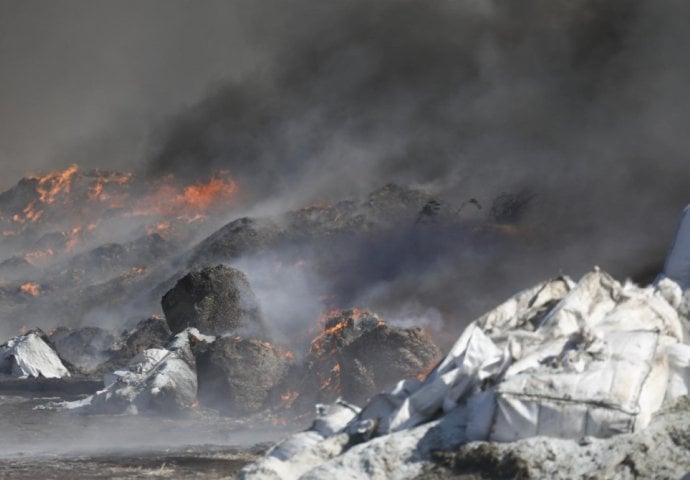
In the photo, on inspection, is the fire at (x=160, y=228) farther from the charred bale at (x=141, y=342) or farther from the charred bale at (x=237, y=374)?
the charred bale at (x=237, y=374)

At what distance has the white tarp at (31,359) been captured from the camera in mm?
18656

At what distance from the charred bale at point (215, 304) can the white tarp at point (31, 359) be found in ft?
10.5

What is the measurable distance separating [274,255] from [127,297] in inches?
332

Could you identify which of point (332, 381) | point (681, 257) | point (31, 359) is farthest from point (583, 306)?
point (31, 359)

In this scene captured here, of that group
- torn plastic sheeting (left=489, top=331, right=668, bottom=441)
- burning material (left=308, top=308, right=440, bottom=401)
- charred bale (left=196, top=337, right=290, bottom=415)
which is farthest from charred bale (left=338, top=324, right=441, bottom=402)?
torn plastic sheeting (left=489, top=331, right=668, bottom=441)

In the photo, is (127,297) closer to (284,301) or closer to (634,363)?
(284,301)

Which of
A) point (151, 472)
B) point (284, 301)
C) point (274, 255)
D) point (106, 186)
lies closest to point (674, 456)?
point (151, 472)

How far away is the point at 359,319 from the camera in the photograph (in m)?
15.7

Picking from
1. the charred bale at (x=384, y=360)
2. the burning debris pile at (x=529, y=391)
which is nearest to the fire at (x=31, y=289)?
the charred bale at (x=384, y=360)

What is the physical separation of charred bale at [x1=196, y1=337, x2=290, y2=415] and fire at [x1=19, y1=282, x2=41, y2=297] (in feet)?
77.1

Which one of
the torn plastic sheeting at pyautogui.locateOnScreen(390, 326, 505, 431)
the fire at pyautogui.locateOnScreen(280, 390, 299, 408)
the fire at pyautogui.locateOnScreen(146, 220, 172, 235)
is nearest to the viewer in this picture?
the torn plastic sheeting at pyautogui.locateOnScreen(390, 326, 505, 431)

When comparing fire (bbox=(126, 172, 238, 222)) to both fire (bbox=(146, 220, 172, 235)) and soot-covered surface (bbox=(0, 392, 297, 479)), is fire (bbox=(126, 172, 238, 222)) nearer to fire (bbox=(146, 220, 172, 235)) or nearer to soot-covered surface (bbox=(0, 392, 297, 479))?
fire (bbox=(146, 220, 172, 235))

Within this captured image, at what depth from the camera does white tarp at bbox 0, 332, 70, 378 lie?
18.7 m

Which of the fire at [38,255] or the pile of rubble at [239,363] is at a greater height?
the fire at [38,255]
